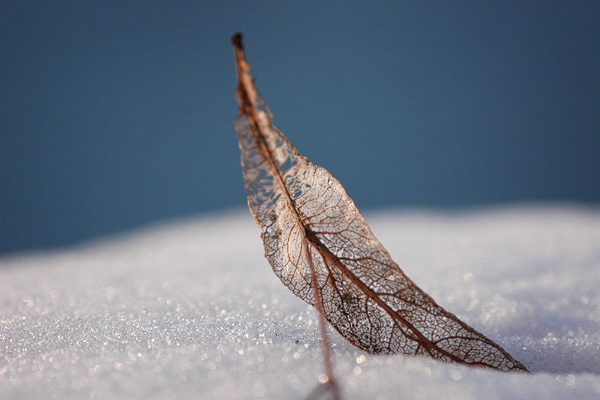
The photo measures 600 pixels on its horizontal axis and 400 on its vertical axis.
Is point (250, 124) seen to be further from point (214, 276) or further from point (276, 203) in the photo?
point (214, 276)

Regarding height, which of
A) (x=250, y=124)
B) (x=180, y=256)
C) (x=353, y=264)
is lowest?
(x=180, y=256)

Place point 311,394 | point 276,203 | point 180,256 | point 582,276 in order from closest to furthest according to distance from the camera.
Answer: point 311,394 < point 276,203 < point 582,276 < point 180,256

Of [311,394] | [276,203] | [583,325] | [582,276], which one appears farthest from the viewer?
[582,276]

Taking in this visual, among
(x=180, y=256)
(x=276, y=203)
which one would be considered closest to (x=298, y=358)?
(x=276, y=203)

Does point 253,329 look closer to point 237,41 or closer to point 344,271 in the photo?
point 344,271

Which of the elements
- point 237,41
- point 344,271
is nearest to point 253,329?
point 344,271

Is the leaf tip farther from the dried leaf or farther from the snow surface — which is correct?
the snow surface

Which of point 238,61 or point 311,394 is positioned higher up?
point 238,61

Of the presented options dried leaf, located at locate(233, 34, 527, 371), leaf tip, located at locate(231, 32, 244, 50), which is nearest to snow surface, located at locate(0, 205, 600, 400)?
dried leaf, located at locate(233, 34, 527, 371)
